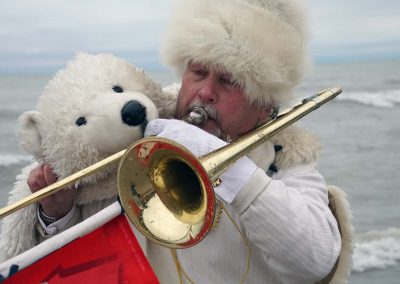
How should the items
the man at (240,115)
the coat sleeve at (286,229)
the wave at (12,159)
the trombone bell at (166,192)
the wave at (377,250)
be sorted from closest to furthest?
the trombone bell at (166,192), the coat sleeve at (286,229), the man at (240,115), the wave at (377,250), the wave at (12,159)

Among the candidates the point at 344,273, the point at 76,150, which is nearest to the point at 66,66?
the point at 76,150

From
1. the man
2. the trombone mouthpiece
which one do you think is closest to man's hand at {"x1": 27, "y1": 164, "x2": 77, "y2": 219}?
the man

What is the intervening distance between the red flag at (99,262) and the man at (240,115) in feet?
0.86

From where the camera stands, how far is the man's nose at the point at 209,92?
5.77ft

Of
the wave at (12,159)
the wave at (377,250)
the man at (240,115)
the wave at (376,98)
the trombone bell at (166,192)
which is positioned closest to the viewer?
the trombone bell at (166,192)

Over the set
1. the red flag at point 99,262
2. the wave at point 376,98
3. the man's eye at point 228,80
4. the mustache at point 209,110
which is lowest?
the wave at point 376,98

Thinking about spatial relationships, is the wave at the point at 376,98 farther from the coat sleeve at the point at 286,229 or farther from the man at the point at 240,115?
the coat sleeve at the point at 286,229

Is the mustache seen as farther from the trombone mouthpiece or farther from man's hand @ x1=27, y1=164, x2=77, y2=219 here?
man's hand @ x1=27, y1=164, x2=77, y2=219

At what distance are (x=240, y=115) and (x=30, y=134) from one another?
0.62 metres

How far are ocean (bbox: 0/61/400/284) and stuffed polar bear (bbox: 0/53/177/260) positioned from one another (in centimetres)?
16

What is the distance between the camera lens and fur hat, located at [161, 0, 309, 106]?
1.77 meters

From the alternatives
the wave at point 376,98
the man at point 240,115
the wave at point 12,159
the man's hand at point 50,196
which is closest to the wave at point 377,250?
the man at point 240,115

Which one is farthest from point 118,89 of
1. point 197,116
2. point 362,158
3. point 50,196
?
point 362,158

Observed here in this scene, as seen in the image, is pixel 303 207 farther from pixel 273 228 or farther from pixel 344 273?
pixel 344 273
